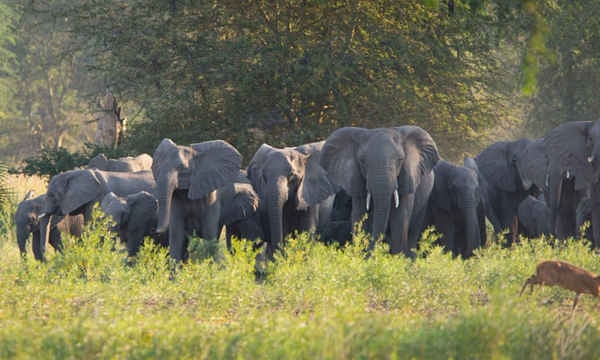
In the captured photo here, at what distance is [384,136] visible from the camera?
14266 mm

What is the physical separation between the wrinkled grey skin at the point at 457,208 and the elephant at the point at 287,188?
6.31 ft

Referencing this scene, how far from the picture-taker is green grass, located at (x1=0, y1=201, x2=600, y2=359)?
6.64 m

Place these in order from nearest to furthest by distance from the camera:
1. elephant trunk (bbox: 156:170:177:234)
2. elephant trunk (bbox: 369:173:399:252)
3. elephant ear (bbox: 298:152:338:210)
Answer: elephant trunk (bbox: 156:170:177:234) → elephant trunk (bbox: 369:173:399:252) → elephant ear (bbox: 298:152:338:210)

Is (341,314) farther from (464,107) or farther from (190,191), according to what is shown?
(464,107)

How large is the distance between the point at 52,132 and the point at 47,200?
→ 39.9 meters

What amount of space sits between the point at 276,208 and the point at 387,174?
70.4 inches

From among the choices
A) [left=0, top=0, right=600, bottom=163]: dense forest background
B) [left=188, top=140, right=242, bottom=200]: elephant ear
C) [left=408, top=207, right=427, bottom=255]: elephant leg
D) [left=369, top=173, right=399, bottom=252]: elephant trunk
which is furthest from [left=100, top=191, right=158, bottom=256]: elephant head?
[left=0, top=0, right=600, bottom=163]: dense forest background

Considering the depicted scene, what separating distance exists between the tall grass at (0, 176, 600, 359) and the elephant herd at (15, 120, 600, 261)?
125cm

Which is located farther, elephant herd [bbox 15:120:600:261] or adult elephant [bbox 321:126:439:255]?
adult elephant [bbox 321:126:439:255]

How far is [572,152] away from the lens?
15.4 metres

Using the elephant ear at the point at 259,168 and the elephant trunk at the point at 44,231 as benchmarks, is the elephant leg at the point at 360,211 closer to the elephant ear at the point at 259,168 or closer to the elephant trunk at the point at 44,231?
the elephant ear at the point at 259,168

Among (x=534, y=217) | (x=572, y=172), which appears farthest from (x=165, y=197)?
(x=534, y=217)

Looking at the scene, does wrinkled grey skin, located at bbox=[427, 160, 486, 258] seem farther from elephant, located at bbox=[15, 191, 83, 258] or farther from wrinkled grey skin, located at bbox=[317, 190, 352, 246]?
elephant, located at bbox=[15, 191, 83, 258]

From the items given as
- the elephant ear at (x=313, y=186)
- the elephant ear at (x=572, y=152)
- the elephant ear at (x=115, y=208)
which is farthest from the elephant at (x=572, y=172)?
the elephant ear at (x=115, y=208)
